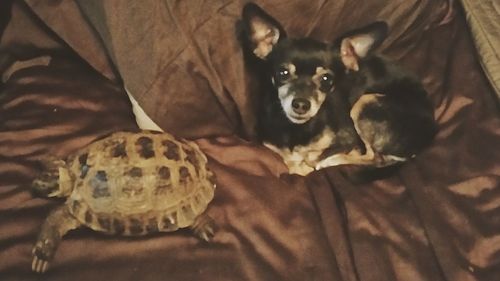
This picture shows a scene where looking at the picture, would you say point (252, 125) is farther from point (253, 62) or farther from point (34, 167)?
point (34, 167)

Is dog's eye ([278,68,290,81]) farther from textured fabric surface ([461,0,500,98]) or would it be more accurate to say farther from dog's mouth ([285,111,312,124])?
textured fabric surface ([461,0,500,98])

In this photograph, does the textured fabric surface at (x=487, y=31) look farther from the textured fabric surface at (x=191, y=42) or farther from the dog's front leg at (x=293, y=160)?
the dog's front leg at (x=293, y=160)

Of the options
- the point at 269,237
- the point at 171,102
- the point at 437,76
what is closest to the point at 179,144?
the point at 171,102

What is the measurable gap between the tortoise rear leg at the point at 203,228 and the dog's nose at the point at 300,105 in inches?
14.6

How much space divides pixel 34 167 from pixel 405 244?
901 millimetres

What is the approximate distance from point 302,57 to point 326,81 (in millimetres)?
96

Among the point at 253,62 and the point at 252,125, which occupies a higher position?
the point at 253,62

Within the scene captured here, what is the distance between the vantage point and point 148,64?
4.79 feet

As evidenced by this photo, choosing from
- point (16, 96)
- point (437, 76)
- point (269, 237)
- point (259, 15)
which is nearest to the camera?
point (269, 237)

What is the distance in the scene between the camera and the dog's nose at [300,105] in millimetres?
Answer: 1486

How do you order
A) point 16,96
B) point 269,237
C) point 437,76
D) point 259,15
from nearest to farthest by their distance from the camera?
point 269,237 → point 259,15 → point 16,96 → point 437,76

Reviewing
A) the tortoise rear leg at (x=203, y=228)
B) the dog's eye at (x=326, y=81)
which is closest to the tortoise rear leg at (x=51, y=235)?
the tortoise rear leg at (x=203, y=228)

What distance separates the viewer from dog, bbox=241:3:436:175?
1.52 meters

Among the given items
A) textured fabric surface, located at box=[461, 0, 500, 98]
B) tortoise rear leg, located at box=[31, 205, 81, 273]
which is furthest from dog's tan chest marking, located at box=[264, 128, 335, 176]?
tortoise rear leg, located at box=[31, 205, 81, 273]
